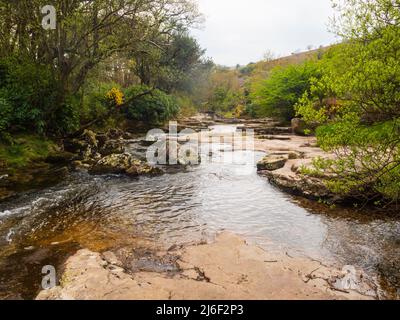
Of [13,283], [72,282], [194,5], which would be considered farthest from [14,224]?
[194,5]

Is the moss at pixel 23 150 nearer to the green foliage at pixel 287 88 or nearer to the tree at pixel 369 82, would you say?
the tree at pixel 369 82

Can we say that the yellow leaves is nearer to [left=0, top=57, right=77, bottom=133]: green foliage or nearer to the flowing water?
[left=0, top=57, right=77, bottom=133]: green foliage

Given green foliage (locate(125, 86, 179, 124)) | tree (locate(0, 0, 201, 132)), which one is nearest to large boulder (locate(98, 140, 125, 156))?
tree (locate(0, 0, 201, 132))

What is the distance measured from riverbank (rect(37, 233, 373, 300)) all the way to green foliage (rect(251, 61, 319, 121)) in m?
18.8

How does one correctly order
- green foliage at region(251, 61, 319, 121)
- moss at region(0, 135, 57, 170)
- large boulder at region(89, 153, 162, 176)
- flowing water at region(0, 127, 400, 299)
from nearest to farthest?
flowing water at region(0, 127, 400, 299) → moss at region(0, 135, 57, 170) → large boulder at region(89, 153, 162, 176) → green foliage at region(251, 61, 319, 121)

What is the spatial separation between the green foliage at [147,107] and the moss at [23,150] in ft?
33.6

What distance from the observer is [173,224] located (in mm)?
6430

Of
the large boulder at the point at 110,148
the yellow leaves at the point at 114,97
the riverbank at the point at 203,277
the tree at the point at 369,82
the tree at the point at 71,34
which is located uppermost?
the tree at the point at 71,34

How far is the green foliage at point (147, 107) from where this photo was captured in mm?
23109

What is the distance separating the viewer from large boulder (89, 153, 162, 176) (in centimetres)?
1087

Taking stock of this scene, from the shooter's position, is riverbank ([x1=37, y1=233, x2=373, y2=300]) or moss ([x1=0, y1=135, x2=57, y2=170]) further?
moss ([x1=0, y1=135, x2=57, y2=170])

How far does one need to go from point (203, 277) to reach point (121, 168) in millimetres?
7373

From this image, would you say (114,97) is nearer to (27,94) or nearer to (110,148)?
(110,148)

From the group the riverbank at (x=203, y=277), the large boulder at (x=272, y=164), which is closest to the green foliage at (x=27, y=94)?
the large boulder at (x=272, y=164)
